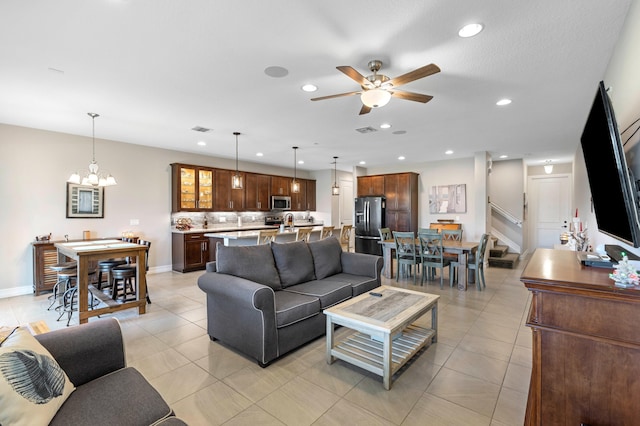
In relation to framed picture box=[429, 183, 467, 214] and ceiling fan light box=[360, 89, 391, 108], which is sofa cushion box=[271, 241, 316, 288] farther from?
framed picture box=[429, 183, 467, 214]

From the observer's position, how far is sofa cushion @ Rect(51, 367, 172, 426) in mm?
1237

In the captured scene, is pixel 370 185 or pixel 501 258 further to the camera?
pixel 370 185

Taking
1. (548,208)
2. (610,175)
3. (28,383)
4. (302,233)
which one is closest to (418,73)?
(610,175)

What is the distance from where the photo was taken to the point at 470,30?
7.24 ft

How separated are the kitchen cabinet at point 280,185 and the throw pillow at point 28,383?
24.5ft

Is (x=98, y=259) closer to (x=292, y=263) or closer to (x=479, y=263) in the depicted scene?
(x=292, y=263)

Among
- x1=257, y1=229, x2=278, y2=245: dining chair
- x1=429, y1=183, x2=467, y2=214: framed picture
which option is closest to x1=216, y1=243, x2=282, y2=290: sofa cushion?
x1=257, y1=229, x2=278, y2=245: dining chair

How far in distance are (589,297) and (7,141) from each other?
23.6 ft

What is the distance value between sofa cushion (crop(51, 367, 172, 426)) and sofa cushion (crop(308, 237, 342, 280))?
2.50m

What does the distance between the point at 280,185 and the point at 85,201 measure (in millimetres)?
4704

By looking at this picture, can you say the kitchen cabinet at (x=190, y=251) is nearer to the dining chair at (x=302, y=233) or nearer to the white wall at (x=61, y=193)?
the white wall at (x=61, y=193)

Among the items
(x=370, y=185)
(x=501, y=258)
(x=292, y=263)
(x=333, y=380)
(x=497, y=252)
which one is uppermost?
(x=370, y=185)

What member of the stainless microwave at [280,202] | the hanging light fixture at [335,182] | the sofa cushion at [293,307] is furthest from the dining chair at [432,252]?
the stainless microwave at [280,202]

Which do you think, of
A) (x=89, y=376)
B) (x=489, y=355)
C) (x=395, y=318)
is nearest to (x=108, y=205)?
(x=89, y=376)
